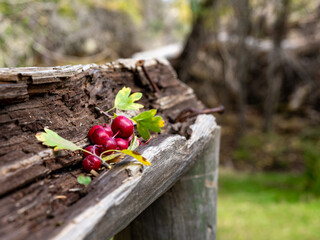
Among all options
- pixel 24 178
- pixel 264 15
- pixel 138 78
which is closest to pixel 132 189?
pixel 24 178

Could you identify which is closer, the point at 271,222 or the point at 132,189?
the point at 132,189

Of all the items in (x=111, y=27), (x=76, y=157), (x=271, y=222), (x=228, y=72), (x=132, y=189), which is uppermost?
(x=111, y=27)

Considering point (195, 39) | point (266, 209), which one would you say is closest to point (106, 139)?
point (266, 209)

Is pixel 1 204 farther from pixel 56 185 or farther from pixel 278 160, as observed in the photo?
pixel 278 160

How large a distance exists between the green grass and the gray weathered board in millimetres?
2780

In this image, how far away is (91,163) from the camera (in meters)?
0.87

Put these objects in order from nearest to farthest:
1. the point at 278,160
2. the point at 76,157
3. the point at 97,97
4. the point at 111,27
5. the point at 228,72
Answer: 1. the point at 76,157
2. the point at 97,97
3. the point at 278,160
4. the point at 228,72
5. the point at 111,27

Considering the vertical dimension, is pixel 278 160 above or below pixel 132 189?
above

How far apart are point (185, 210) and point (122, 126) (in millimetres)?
587

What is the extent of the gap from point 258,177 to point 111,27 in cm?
676

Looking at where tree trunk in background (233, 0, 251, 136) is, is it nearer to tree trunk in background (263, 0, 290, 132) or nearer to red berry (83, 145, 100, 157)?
tree trunk in background (263, 0, 290, 132)

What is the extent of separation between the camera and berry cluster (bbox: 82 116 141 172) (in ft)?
2.89

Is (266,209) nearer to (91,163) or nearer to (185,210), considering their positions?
(185,210)

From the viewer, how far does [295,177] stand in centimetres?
658
